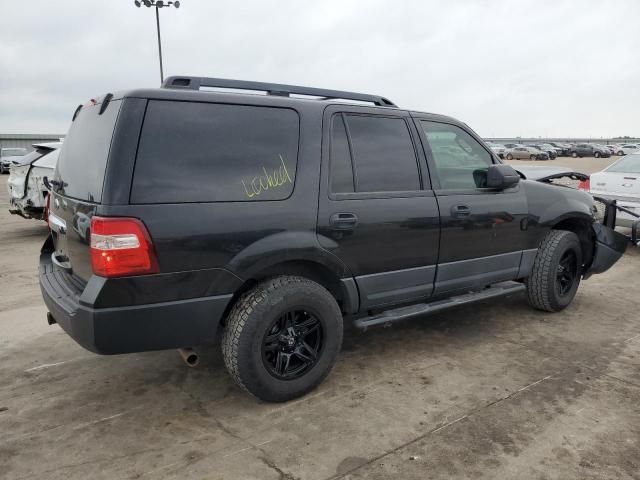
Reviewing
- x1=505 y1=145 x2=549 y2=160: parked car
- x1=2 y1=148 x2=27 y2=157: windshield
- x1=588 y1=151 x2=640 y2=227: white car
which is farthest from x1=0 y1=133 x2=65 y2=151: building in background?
x1=588 y1=151 x2=640 y2=227: white car

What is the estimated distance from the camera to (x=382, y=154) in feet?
12.1

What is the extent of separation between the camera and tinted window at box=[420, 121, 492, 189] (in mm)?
4016

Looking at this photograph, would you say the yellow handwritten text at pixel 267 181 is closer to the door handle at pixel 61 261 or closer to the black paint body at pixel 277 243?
the black paint body at pixel 277 243

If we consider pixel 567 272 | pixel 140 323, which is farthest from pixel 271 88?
pixel 567 272

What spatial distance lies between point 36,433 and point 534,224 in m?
4.09

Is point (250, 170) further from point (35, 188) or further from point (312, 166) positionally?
point (35, 188)

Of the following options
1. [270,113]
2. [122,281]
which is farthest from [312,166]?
[122,281]

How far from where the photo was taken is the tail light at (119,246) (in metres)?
2.64

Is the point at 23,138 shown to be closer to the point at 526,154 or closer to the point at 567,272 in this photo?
the point at 526,154

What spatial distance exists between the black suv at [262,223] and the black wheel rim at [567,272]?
3.59ft

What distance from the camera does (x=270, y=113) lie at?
10.5 ft

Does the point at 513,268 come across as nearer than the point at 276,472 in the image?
No

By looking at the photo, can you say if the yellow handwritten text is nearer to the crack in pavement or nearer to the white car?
the crack in pavement

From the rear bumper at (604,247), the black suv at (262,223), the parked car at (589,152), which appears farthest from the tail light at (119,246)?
the parked car at (589,152)
